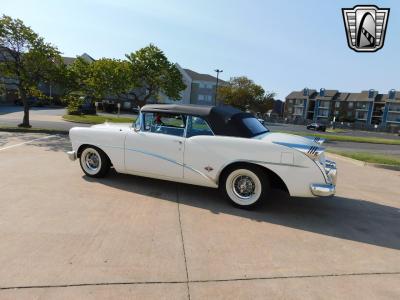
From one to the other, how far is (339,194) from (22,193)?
577 cm

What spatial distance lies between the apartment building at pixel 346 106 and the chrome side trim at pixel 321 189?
78.6 m

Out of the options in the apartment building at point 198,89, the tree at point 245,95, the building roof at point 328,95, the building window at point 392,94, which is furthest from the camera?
the building roof at point 328,95

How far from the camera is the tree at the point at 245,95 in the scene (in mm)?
63812

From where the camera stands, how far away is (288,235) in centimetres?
415

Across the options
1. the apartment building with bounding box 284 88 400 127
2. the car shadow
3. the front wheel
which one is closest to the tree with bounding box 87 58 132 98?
the car shadow

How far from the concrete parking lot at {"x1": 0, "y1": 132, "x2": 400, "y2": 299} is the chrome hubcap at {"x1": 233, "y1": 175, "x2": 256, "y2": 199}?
0.27m

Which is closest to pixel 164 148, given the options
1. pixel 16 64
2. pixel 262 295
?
pixel 262 295

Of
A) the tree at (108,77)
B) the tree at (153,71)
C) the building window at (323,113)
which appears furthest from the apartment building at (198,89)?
the tree at (108,77)

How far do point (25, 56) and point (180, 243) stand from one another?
12.4m

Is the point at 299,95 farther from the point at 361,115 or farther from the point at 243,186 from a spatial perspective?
the point at 243,186

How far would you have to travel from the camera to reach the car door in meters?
5.26

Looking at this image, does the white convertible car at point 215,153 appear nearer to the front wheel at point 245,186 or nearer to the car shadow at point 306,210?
Result: the front wheel at point 245,186

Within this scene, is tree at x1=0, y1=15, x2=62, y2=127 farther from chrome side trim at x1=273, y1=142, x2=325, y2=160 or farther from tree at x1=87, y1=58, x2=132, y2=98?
chrome side trim at x1=273, y1=142, x2=325, y2=160

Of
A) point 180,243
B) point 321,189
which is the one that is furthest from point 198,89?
point 180,243
